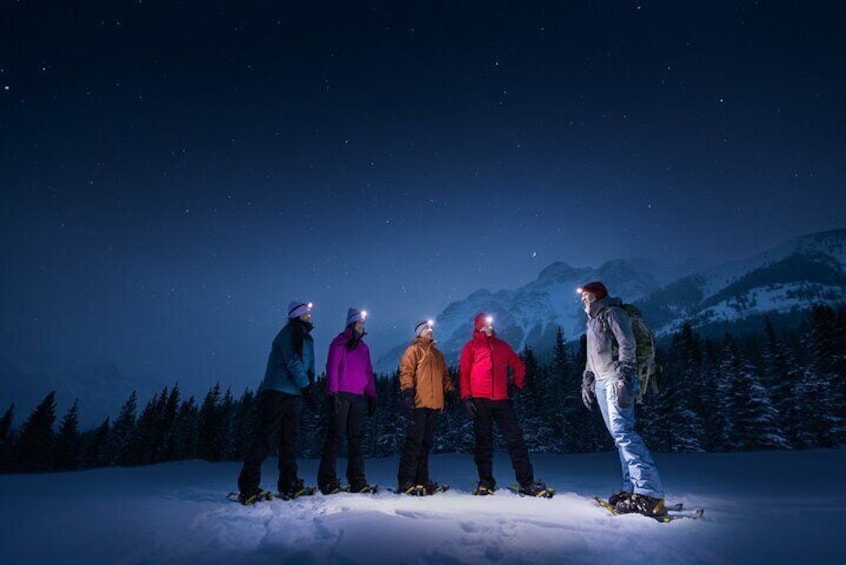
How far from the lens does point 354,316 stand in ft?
24.8

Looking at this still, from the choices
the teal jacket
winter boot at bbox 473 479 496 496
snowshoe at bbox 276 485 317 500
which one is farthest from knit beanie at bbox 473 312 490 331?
snowshoe at bbox 276 485 317 500

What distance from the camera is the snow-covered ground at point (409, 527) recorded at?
11.7ft

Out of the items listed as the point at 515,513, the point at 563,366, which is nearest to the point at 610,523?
the point at 515,513

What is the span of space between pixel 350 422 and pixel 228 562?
3.54 meters

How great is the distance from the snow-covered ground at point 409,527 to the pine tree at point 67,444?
7693 centimetres

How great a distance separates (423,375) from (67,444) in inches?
3254

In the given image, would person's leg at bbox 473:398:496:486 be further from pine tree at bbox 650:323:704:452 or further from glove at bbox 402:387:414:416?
pine tree at bbox 650:323:704:452

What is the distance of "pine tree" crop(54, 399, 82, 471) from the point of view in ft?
213

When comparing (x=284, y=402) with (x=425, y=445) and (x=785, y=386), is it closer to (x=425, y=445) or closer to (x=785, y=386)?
(x=425, y=445)

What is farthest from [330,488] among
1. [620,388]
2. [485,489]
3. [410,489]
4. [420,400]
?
[620,388]

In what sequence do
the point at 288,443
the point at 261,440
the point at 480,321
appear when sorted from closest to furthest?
1. the point at 261,440
2. the point at 288,443
3. the point at 480,321

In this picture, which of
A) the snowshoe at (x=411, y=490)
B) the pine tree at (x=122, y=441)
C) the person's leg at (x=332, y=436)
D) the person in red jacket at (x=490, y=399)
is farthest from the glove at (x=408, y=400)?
the pine tree at (x=122, y=441)

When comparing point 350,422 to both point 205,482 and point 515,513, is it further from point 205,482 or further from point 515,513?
point 205,482

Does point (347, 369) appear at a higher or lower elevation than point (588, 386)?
higher
